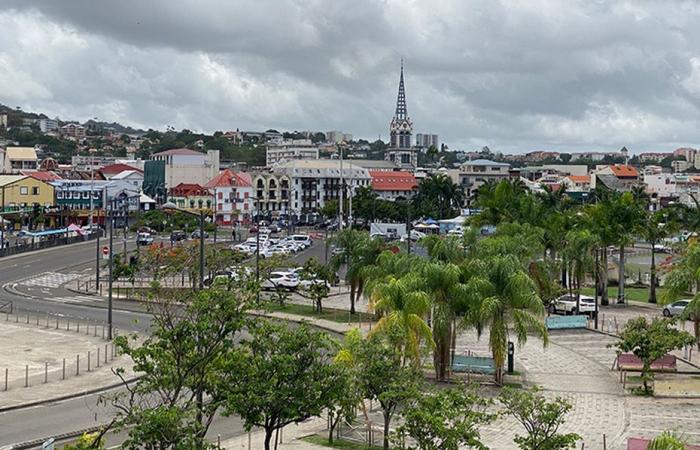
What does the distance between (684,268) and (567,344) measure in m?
7.36

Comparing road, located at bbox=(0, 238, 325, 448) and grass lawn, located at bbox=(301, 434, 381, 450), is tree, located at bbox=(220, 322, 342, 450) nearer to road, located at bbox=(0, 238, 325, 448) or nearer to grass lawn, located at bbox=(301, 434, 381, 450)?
grass lawn, located at bbox=(301, 434, 381, 450)

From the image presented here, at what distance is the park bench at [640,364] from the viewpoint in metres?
37.7

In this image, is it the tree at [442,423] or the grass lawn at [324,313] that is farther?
the grass lawn at [324,313]

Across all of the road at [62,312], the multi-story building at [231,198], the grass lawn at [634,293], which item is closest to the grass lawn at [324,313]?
the road at [62,312]

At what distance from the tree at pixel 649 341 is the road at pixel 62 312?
1513cm

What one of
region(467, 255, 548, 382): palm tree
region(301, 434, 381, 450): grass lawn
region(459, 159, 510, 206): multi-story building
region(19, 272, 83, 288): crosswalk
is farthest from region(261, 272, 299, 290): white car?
region(459, 159, 510, 206): multi-story building

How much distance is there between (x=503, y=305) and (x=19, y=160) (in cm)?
14645

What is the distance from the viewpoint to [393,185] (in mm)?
161250

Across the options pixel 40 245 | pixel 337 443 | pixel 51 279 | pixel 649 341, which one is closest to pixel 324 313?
pixel 649 341

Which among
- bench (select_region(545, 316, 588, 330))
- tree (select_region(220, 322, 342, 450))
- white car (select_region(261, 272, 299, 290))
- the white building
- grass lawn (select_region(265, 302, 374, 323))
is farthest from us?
the white building

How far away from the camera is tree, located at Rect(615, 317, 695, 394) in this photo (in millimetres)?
33562

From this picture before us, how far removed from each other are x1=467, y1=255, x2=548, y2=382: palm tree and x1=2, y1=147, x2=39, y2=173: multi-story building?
141 m

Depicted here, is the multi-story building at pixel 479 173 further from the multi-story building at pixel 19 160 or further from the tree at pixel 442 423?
the tree at pixel 442 423

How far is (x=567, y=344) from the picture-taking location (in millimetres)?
44969
